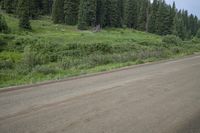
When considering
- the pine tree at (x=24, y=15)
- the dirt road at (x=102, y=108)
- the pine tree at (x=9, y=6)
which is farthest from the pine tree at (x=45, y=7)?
the dirt road at (x=102, y=108)

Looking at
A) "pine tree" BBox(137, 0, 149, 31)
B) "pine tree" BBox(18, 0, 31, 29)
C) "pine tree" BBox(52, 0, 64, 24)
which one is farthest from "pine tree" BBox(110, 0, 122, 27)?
"pine tree" BBox(18, 0, 31, 29)

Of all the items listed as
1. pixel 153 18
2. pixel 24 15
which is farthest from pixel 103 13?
pixel 24 15

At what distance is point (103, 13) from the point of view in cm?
6669

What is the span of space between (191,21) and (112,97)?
117890 mm

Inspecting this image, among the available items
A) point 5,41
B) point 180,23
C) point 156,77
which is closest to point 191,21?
point 180,23

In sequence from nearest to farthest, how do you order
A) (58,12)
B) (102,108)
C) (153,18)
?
(102,108)
(58,12)
(153,18)

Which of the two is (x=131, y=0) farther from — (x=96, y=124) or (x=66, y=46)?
(x=96, y=124)

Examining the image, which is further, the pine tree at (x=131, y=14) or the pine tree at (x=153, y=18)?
the pine tree at (x=153, y=18)

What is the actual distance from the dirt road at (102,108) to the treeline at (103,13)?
142ft

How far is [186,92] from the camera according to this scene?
8.55 metres

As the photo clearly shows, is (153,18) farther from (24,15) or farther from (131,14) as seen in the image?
(24,15)

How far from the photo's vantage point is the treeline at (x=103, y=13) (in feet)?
202

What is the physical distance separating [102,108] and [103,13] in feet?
204

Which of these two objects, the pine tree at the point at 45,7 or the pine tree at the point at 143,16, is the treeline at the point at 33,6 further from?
the pine tree at the point at 143,16
